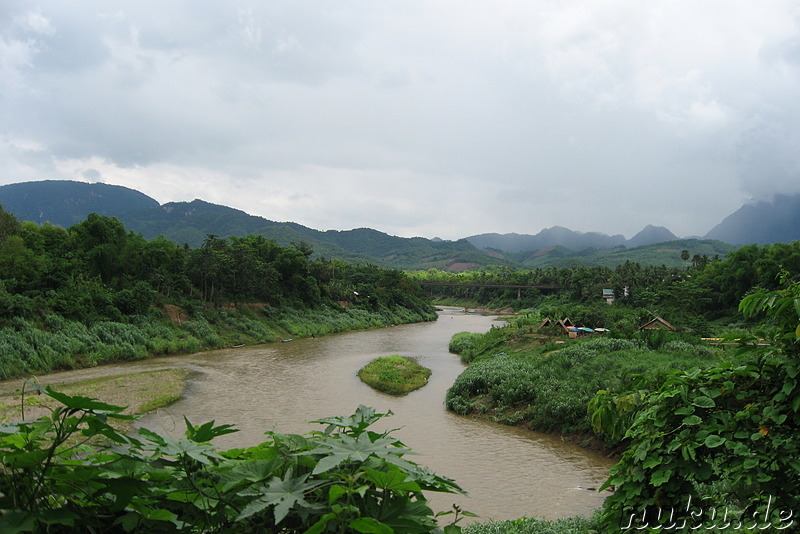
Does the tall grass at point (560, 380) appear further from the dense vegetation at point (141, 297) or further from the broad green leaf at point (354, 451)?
the dense vegetation at point (141, 297)

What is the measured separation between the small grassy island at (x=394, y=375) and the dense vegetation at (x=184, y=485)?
18.6 m

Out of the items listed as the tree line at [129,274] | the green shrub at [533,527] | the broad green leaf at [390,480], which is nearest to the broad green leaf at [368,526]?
the broad green leaf at [390,480]

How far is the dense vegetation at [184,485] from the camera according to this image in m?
1.36

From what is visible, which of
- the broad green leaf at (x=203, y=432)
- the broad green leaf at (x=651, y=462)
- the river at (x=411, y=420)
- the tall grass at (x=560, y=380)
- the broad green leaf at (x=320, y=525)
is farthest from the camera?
the tall grass at (x=560, y=380)

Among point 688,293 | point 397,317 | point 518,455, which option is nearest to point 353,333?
point 397,317

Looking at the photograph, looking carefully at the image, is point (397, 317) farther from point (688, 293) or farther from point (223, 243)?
point (688, 293)

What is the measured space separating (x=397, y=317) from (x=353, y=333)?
12.4 m

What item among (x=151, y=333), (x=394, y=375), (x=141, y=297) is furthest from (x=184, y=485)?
(x=141, y=297)

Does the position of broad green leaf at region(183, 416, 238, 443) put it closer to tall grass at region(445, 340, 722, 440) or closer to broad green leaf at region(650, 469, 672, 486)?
broad green leaf at region(650, 469, 672, 486)

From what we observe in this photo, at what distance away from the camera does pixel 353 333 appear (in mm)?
43938

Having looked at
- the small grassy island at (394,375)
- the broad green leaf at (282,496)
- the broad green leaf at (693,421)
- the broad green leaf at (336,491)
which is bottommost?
the small grassy island at (394,375)

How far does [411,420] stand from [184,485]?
14.9m

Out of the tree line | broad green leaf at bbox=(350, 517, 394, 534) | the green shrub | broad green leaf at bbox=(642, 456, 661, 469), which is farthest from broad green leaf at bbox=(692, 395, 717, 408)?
the tree line

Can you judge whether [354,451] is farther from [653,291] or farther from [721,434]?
[653,291]
